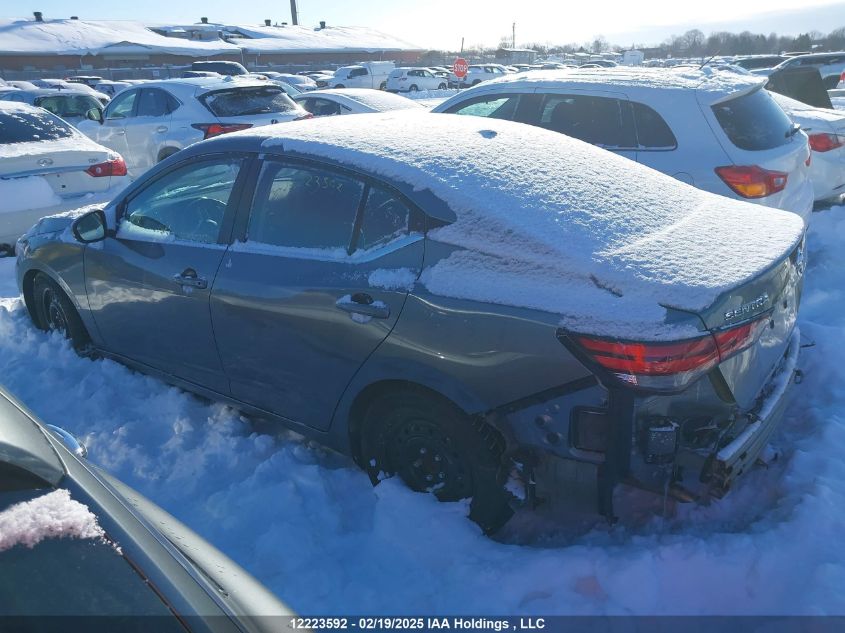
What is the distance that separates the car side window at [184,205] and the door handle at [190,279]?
6.9 inches

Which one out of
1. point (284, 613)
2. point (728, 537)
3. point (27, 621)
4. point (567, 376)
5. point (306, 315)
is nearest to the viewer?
point (27, 621)

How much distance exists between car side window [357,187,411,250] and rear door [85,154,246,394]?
849 mm

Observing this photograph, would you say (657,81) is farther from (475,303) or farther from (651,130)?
(475,303)

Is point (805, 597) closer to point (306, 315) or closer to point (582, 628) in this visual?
point (582, 628)

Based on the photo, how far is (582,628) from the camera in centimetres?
243

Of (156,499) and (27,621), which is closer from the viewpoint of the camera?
(27,621)

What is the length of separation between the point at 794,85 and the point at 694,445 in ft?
34.2

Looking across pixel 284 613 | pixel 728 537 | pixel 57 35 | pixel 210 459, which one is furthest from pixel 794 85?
pixel 57 35

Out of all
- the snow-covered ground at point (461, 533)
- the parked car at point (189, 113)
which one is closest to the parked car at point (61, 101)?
the parked car at point (189, 113)

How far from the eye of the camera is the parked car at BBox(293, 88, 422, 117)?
35.9 feet

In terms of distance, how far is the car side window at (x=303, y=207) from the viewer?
302cm

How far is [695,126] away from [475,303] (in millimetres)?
3402

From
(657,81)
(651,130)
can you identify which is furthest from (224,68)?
(651,130)

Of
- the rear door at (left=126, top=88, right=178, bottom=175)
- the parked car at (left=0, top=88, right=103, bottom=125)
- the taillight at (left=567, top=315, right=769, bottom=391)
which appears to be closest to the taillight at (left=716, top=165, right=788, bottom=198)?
the taillight at (left=567, top=315, right=769, bottom=391)
